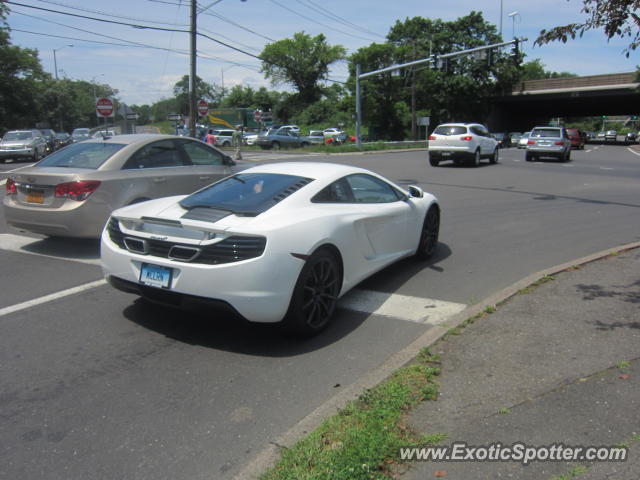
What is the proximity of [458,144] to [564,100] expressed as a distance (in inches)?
1870

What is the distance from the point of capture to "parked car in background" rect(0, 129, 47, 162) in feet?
89.4

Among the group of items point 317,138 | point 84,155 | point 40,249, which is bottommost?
point 40,249

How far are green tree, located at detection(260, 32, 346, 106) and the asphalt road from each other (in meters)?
87.4

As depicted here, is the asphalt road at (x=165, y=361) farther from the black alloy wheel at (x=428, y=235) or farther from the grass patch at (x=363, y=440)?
the grass patch at (x=363, y=440)

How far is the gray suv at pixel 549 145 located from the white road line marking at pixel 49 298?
24847 millimetres

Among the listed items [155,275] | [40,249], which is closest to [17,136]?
[40,249]

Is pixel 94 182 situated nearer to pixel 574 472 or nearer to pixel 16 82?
pixel 574 472

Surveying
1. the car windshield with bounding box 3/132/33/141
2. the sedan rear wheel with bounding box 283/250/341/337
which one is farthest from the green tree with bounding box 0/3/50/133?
the sedan rear wheel with bounding box 283/250/341/337

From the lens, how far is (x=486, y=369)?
3.90 metres

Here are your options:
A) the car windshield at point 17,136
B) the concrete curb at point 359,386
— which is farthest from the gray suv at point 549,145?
the car windshield at point 17,136

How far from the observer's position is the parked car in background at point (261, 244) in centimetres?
418

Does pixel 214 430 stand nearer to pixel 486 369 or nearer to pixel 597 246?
pixel 486 369

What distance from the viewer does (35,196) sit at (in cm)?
723

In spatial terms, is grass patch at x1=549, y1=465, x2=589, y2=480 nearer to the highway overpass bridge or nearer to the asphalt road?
the asphalt road
